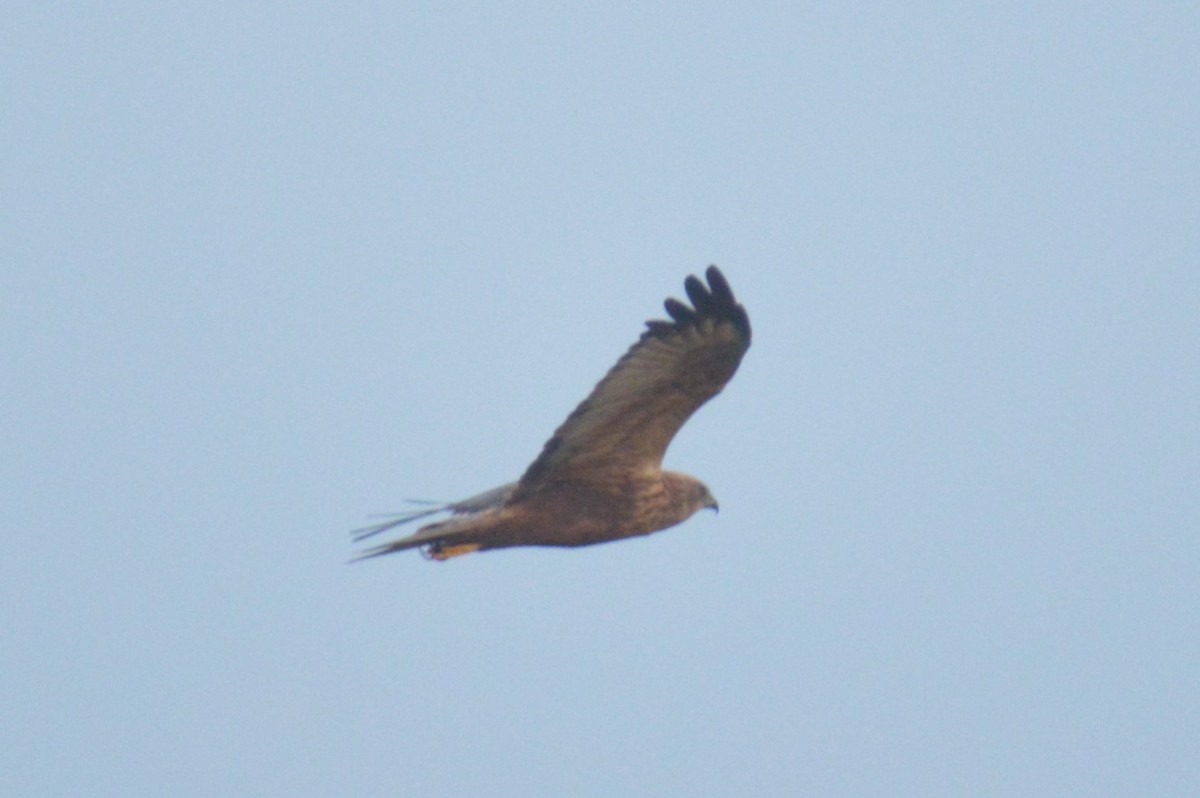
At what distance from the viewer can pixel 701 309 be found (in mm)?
→ 11156

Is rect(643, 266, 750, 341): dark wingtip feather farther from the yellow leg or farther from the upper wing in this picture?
the yellow leg

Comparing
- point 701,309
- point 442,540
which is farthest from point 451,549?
point 701,309

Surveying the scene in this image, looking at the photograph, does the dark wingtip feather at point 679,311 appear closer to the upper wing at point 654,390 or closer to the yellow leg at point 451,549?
the upper wing at point 654,390

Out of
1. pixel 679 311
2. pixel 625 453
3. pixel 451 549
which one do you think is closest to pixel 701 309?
pixel 679 311

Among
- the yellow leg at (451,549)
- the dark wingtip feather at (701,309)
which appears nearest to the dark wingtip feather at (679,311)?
the dark wingtip feather at (701,309)

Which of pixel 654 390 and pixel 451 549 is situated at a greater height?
pixel 654 390

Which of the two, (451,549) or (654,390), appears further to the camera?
(451,549)

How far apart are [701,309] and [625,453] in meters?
1.07

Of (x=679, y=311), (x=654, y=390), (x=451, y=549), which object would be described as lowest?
(x=451, y=549)

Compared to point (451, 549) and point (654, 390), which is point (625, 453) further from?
point (451, 549)

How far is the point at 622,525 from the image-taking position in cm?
1200

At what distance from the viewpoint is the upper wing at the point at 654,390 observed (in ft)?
36.7

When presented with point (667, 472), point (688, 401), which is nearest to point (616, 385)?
point (688, 401)

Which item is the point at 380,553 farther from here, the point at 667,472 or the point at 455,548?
the point at 667,472
